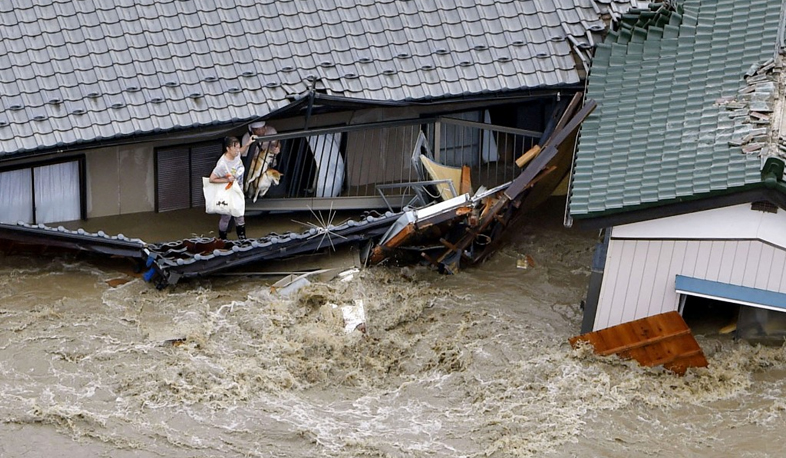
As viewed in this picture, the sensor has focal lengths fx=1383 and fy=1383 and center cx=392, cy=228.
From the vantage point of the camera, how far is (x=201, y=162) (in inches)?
787

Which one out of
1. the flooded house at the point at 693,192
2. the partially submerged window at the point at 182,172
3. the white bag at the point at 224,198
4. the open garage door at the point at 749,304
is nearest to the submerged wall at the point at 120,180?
the partially submerged window at the point at 182,172

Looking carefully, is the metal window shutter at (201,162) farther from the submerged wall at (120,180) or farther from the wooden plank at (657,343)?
the wooden plank at (657,343)

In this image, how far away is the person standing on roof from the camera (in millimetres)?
19000

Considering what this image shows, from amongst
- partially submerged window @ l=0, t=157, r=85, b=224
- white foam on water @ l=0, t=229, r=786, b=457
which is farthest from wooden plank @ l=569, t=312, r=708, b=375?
partially submerged window @ l=0, t=157, r=85, b=224

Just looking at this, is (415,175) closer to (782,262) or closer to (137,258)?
(137,258)

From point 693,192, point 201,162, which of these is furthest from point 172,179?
point 693,192

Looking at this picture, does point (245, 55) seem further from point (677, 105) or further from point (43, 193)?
point (677, 105)

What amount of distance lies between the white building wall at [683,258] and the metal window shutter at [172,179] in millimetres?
6445

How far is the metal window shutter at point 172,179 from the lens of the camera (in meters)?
19.8

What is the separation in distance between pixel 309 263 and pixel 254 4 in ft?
12.5

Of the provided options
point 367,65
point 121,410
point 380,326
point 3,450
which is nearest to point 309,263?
point 380,326

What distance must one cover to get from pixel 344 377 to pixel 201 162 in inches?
182

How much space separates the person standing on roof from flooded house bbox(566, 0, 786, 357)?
4.63m

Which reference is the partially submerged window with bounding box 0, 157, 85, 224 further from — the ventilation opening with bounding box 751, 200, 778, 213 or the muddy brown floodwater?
the ventilation opening with bounding box 751, 200, 778, 213
